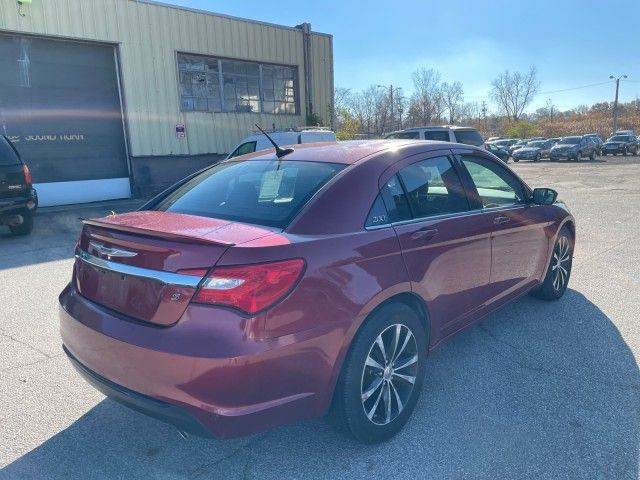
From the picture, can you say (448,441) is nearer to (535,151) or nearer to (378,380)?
(378,380)

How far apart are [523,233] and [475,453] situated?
206 centimetres

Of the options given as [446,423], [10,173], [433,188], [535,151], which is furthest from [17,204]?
[535,151]

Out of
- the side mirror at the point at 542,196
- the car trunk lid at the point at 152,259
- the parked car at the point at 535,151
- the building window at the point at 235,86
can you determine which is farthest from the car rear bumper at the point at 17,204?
the parked car at the point at 535,151

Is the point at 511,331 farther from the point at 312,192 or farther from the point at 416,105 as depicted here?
the point at 416,105

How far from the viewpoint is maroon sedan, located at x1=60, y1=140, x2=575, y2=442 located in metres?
2.13

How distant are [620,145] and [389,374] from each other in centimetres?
4258

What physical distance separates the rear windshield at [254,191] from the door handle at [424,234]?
0.61 meters

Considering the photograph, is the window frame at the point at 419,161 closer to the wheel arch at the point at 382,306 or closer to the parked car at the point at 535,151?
the wheel arch at the point at 382,306

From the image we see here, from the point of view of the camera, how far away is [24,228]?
352 inches

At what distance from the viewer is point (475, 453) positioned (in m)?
2.60

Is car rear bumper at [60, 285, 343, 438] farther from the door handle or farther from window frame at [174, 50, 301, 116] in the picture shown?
window frame at [174, 50, 301, 116]

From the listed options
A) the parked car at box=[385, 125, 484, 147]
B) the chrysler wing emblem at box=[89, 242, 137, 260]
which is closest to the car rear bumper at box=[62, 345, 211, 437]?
the chrysler wing emblem at box=[89, 242, 137, 260]

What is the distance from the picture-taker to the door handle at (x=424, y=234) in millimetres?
2903

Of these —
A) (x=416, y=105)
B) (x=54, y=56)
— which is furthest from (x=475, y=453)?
(x=416, y=105)
